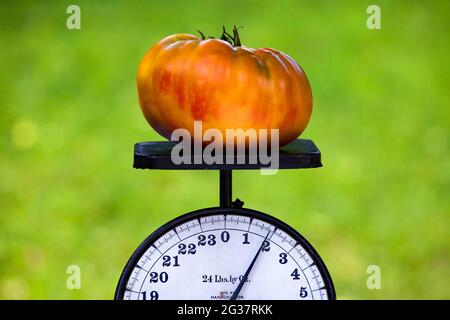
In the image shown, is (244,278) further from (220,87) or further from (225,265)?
(220,87)

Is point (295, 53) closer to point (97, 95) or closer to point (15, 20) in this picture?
point (97, 95)

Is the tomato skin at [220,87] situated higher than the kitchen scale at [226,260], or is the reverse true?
the tomato skin at [220,87]

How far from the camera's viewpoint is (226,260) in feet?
5.75

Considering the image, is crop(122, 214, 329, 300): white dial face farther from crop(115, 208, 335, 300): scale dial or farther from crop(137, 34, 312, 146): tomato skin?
crop(137, 34, 312, 146): tomato skin

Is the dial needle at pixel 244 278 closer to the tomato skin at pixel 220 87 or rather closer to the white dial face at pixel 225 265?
the white dial face at pixel 225 265

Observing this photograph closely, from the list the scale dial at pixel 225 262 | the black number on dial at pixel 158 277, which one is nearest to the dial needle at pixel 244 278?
the scale dial at pixel 225 262

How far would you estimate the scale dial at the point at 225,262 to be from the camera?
5.69 ft

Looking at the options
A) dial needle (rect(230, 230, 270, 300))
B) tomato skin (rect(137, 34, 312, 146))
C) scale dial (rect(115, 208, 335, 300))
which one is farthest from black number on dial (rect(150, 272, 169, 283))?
tomato skin (rect(137, 34, 312, 146))

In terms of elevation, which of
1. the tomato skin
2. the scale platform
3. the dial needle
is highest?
the tomato skin

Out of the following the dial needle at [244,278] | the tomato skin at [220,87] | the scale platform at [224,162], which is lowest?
the dial needle at [244,278]

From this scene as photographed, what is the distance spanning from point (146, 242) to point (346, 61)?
2052 millimetres

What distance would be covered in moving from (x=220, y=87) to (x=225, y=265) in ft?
1.04

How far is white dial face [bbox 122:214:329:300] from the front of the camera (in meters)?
1.74
